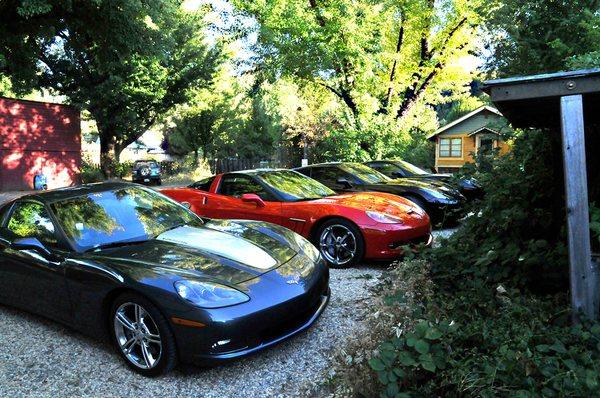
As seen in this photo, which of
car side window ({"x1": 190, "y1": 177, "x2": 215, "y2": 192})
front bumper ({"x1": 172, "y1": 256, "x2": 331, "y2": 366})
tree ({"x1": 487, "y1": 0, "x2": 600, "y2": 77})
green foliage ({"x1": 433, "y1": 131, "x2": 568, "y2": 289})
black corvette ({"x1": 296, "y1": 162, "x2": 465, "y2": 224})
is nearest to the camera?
front bumper ({"x1": 172, "y1": 256, "x2": 331, "y2": 366})

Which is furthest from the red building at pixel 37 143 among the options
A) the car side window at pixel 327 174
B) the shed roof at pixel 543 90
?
the shed roof at pixel 543 90

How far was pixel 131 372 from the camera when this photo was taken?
333 cm

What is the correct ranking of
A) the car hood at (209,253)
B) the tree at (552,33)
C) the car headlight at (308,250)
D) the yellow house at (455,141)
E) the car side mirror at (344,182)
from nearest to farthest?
the car hood at (209,253)
the car headlight at (308,250)
the tree at (552,33)
the car side mirror at (344,182)
the yellow house at (455,141)

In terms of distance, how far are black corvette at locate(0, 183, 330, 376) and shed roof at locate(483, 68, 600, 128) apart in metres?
1.91

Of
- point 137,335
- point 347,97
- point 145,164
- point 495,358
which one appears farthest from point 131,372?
point 145,164

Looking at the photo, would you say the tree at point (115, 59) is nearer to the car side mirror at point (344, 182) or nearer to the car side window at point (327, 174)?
the car side window at point (327, 174)

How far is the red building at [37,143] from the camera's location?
1939cm

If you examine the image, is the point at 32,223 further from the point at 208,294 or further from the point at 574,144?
the point at 574,144

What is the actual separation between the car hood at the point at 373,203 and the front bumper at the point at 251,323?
262cm

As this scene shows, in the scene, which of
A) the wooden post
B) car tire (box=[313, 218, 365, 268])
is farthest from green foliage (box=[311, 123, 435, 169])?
the wooden post

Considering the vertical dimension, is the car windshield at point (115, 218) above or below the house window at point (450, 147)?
below

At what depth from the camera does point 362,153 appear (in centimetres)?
1559

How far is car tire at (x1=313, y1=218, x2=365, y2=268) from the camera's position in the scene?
5807mm

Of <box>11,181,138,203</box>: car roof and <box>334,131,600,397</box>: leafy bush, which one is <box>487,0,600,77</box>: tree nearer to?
<box>334,131,600,397</box>: leafy bush
